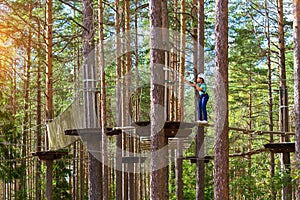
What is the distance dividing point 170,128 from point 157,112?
610 millimetres

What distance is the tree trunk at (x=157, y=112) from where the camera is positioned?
9.52 metres

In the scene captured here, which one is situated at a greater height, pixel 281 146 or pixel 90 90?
pixel 90 90

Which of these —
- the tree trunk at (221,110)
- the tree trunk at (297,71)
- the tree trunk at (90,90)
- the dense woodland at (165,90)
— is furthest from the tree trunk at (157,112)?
the tree trunk at (90,90)

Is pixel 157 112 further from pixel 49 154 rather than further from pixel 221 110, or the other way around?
pixel 49 154

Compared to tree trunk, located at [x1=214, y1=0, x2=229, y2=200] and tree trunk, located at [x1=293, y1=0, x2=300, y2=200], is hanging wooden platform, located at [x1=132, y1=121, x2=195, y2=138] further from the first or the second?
tree trunk, located at [x1=293, y1=0, x2=300, y2=200]

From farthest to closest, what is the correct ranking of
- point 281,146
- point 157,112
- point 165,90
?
point 281,146, point 165,90, point 157,112

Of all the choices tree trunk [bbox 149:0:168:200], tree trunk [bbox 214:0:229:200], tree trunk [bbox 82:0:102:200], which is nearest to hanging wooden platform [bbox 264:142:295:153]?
tree trunk [bbox 214:0:229:200]

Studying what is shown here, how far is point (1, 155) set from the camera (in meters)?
20.3

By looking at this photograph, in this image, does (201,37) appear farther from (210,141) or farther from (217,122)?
(217,122)

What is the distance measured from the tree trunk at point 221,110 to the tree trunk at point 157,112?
99cm

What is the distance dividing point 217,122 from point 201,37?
19.5 ft

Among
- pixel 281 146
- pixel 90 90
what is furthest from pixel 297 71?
pixel 90 90

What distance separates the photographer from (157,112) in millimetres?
9633

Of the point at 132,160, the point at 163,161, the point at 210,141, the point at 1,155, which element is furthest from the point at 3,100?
the point at 163,161
